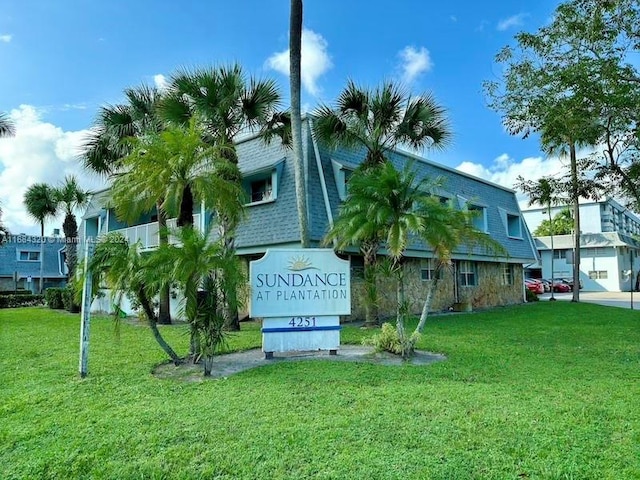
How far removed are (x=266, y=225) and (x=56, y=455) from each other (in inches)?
441

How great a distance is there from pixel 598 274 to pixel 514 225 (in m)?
24.4

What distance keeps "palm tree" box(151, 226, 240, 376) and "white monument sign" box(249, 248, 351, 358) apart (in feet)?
4.70

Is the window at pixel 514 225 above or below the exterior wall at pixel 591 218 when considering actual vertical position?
below

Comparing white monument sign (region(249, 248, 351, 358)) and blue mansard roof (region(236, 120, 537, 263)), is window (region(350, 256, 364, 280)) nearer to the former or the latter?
blue mansard roof (region(236, 120, 537, 263))

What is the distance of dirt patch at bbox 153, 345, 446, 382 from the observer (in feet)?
25.8

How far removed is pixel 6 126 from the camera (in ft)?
72.3

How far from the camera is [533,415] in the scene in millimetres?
5227

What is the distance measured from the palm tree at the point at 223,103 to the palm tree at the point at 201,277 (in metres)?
4.72

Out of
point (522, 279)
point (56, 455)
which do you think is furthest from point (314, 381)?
point (522, 279)

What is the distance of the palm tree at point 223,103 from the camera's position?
1293 centimetres

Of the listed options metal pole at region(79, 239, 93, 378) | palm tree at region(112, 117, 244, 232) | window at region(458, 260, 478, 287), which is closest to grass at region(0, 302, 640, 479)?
metal pole at region(79, 239, 93, 378)

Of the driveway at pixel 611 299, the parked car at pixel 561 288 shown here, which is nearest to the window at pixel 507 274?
the driveway at pixel 611 299

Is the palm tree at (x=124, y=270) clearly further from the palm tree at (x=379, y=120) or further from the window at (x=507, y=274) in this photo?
the window at (x=507, y=274)

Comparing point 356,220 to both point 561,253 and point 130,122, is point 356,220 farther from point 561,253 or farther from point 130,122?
point 561,253
